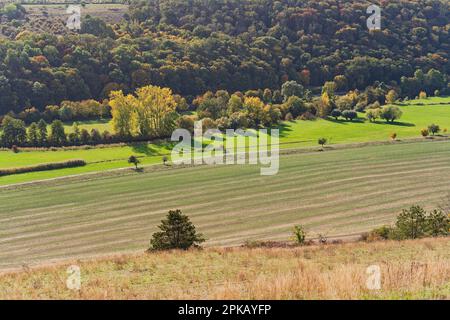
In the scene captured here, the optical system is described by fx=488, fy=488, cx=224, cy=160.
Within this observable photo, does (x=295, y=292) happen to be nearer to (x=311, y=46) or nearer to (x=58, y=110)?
(x=58, y=110)

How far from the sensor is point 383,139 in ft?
324

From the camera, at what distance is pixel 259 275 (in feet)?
69.3

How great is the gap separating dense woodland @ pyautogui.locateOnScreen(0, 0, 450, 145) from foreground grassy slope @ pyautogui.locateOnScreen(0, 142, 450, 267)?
35.0 metres

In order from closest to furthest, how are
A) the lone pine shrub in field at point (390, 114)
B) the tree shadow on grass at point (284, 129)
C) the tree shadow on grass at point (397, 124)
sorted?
the tree shadow on grass at point (284, 129) → the tree shadow on grass at point (397, 124) → the lone pine shrub in field at point (390, 114)

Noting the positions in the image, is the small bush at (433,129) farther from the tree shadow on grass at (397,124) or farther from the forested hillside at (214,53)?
the forested hillside at (214,53)

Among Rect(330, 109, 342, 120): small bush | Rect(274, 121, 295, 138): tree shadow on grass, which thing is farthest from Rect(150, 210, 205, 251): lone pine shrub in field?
Rect(330, 109, 342, 120): small bush

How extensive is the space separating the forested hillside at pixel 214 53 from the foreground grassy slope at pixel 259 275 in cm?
10115

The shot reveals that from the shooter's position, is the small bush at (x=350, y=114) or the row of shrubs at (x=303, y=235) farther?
the small bush at (x=350, y=114)

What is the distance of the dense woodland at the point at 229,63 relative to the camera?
119 m

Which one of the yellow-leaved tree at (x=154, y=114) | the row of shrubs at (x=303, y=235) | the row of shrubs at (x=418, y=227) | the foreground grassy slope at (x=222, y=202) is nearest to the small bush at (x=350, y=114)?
the foreground grassy slope at (x=222, y=202)

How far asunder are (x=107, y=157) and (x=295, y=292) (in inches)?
2892

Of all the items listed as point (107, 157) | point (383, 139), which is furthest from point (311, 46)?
point (107, 157)

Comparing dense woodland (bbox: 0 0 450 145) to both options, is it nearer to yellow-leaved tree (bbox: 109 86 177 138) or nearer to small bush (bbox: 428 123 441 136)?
yellow-leaved tree (bbox: 109 86 177 138)

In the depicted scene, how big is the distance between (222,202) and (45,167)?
33.5 m
